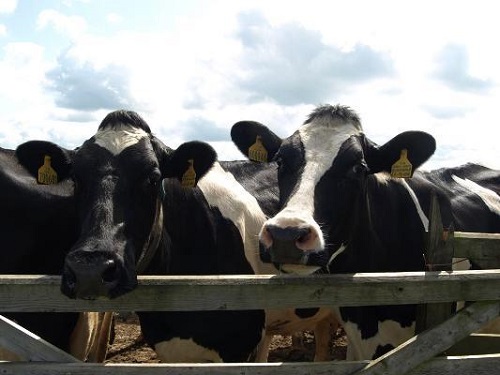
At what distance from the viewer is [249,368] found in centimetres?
307

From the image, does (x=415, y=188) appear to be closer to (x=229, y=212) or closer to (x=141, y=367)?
(x=229, y=212)

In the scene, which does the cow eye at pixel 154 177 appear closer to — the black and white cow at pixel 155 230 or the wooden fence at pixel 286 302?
the black and white cow at pixel 155 230

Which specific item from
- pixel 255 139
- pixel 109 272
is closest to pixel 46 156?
pixel 109 272

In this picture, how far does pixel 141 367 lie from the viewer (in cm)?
305

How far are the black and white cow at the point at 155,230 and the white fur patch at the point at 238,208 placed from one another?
0.01 m

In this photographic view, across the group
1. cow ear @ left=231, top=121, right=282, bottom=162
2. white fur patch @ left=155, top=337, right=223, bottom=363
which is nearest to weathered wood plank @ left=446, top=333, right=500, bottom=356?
white fur patch @ left=155, top=337, right=223, bottom=363

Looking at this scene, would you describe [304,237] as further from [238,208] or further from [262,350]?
[262,350]

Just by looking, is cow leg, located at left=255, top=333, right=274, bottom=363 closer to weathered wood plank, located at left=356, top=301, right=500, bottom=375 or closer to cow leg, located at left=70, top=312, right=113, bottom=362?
cow leg, located at left=70, top=312, right=113, bottom=362

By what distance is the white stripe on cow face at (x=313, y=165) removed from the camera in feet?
11.3

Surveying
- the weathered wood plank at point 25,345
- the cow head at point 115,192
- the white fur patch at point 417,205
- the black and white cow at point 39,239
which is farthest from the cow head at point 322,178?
the black and white cow at point 39,239

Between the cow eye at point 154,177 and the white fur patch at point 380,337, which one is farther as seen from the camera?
the white fur patch at point 380,337

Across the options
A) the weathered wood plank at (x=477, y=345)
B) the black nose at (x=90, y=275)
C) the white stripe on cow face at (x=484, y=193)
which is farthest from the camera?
the white stripe on cow face at (x=484, y=193)

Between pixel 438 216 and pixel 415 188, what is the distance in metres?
1.95

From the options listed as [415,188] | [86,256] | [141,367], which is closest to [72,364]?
[141,367]
